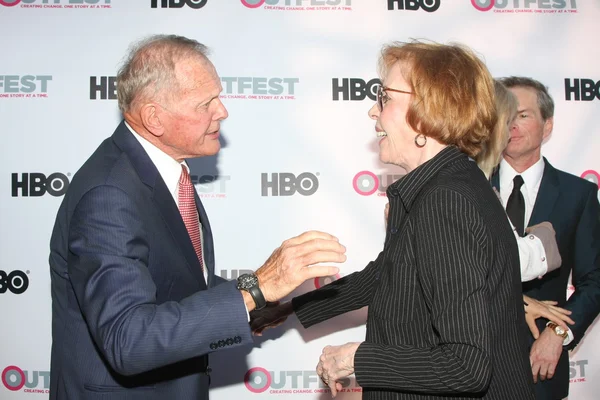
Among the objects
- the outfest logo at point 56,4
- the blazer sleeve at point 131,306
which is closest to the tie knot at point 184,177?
the blazer sleeve at point 131,306

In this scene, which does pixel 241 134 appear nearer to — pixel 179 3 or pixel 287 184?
pixel 287 184

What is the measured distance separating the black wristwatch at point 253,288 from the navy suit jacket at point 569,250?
5.63 feet

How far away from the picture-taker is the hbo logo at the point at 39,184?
9.87 feet

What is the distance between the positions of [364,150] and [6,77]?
2032 mm

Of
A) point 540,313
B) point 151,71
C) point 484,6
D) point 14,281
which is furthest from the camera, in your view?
point 484,6

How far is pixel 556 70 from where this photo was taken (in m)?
3.16

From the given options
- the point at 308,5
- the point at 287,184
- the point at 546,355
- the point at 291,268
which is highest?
the point at 308,5

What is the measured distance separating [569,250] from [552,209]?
0.25m

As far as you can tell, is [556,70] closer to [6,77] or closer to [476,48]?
[476,48]

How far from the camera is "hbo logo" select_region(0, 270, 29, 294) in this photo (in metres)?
2.99

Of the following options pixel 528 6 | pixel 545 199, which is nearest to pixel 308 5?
pixel 528 6

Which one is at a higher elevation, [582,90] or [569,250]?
[582,90]

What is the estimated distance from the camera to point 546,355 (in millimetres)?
2566

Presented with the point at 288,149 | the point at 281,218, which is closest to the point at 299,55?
the point at 288,149
